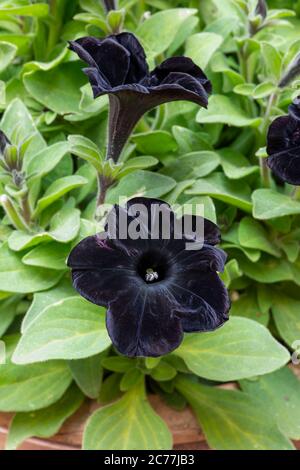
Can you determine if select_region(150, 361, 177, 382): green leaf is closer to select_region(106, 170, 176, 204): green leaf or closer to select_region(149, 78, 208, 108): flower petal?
select_region(106, 170, 176, 204): green leaf

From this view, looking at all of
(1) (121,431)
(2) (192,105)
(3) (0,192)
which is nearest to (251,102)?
(2) (192,105)

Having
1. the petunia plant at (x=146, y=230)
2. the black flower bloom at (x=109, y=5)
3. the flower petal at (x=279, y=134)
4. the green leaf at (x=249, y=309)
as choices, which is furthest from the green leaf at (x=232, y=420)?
the black flower bloom at (x=109, y=5)

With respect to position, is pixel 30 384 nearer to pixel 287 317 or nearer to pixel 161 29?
pixel 287 317

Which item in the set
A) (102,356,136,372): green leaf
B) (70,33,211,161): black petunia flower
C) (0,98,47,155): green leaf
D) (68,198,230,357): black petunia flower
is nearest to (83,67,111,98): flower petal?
(70,33,211,161): black petunia flower

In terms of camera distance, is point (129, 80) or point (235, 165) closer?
point (129, 80)

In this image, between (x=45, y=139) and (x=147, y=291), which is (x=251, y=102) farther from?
(x=147, y=291)

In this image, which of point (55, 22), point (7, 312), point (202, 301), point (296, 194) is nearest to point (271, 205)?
point (296, 194)
